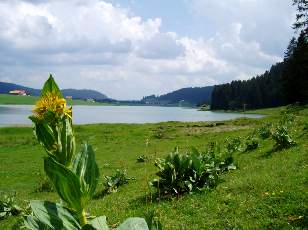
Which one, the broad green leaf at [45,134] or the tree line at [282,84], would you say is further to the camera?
the tree line at [282,84]

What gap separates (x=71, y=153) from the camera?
305cm

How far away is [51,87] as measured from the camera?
302 cm

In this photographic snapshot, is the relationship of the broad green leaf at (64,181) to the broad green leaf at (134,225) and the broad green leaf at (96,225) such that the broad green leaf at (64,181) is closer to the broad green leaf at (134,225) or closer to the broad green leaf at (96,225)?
the broad green leaf at (96,225)

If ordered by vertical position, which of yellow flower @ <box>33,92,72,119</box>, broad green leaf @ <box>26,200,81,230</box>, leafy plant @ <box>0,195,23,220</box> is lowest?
leafy plant @ <box>0,195,23,220</box>

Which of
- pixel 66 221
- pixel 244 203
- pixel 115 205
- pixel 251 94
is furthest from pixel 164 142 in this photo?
pixel 251 94

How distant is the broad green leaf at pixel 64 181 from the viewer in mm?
2967

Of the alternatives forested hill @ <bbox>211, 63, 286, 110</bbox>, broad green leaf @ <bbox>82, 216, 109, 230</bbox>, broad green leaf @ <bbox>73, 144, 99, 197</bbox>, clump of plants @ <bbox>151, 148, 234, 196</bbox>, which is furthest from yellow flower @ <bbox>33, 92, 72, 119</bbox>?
forested hill @ <bbox>211, 63, 286, 110</bbox>

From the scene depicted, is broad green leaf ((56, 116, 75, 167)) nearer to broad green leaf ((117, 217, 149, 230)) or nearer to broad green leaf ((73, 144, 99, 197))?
broad green leaf ((73, 144, 99, 197))

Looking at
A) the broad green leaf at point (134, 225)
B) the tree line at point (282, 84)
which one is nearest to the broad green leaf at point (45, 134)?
the broad green leaf at point (134, 225)

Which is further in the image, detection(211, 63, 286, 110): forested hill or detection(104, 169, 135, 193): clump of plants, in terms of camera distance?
detection(211, 63, 286, 110): forested hill

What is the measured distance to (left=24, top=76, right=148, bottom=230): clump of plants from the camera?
2934mm

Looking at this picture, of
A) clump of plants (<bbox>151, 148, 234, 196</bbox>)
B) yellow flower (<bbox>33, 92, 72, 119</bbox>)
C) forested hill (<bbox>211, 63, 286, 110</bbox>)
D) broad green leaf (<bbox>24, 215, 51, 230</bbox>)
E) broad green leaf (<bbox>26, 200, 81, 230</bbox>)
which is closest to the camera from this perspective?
yellow flower (<bbox>33, 92, 72, 119</bbox>)

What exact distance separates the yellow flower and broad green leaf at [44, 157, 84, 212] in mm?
300

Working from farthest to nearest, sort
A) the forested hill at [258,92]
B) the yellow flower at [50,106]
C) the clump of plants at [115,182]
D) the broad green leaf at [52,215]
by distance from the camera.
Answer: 1. the forested hill at [258,92]
2. the clump of plants at [115,182]
3. the broad green leaf at [52,215]
4. the yellow flower at [50,106]
